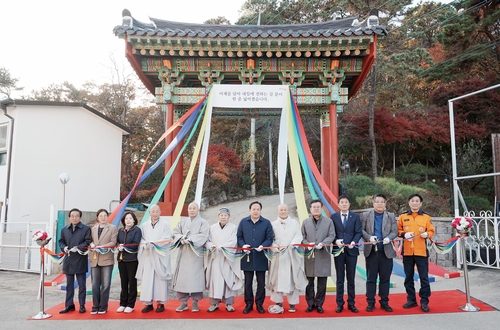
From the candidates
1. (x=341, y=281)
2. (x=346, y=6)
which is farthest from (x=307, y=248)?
(x=346, y=6)

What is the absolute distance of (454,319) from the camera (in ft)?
14.9

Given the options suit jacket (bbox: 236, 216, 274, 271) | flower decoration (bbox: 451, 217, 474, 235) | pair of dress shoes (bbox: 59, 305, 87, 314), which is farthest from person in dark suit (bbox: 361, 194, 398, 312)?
pair of dress shoes (bbox: 59, 305, 87, 314)

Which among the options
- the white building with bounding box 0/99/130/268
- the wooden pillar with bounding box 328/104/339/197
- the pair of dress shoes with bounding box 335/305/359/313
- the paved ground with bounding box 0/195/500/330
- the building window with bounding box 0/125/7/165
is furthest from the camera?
the building window with bounding box 0/125/7/165

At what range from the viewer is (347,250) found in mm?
5070

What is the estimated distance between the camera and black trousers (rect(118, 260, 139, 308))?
510 cm

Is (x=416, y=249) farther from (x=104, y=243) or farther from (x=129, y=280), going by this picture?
(x=104, y=243)

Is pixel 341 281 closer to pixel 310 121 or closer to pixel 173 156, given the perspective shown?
pixel 173 156

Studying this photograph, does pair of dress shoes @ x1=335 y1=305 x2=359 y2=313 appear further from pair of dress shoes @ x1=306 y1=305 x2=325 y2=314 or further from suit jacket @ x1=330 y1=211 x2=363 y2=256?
suit jacket @ x1=330 y1=211 x2=363 y2=256

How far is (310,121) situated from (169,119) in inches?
448

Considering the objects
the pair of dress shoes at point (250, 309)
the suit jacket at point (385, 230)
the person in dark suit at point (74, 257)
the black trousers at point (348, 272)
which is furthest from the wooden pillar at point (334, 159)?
the person in dark suit at point (74, 257)

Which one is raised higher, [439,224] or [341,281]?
[439,224]

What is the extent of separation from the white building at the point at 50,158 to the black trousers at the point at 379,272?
1051 cm

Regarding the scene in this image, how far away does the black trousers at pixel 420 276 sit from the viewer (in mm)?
4945

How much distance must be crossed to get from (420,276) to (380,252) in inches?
23.8
